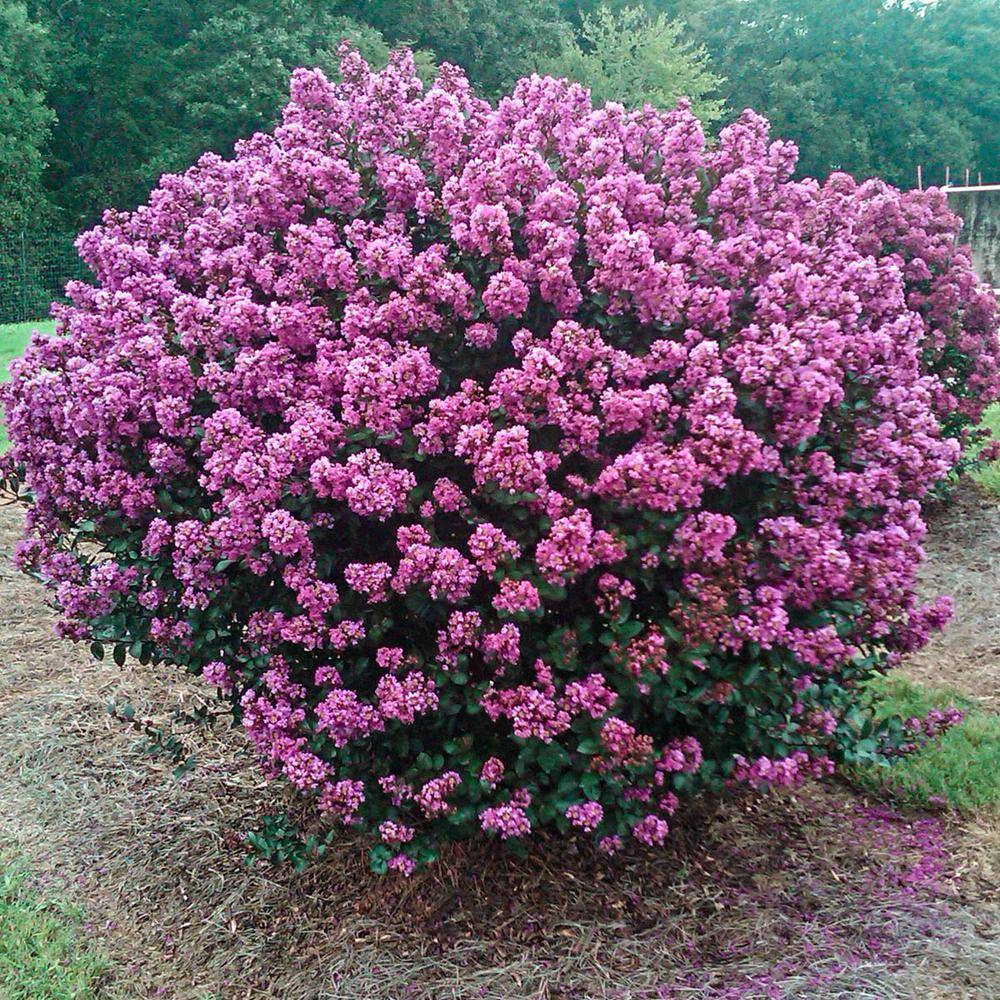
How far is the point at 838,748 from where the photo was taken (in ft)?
10.00

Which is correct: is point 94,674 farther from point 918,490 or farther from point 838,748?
point 918,490

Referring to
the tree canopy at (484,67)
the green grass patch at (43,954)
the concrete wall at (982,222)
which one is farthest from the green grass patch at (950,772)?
the tree canopy at (484,67)

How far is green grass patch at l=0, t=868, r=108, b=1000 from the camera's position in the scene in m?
2.68

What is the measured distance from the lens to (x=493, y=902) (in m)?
2.90

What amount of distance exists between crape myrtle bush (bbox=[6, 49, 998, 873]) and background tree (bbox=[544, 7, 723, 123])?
32694 mm

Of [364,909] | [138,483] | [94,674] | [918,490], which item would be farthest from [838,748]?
[94,674]

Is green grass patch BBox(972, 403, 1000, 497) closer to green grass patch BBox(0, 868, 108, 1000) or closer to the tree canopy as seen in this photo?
green grass patch BBox(0, 868, 108, 1000)

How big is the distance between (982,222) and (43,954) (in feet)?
49.3

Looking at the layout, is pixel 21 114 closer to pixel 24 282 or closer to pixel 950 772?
pixel 24 282

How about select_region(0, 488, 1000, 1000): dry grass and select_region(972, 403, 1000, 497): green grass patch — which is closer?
select_region(0, 488, 1000, 1000): dry grass

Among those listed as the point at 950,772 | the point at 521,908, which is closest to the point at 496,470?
the point at 521,908

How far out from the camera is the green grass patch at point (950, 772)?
11.1 feet

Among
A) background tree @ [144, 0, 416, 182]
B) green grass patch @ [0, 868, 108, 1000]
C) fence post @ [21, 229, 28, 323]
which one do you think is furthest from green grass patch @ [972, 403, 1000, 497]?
fence post @ [21, 229, 28, 323]

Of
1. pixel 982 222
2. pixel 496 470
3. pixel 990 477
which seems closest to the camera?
pixel 496 470
